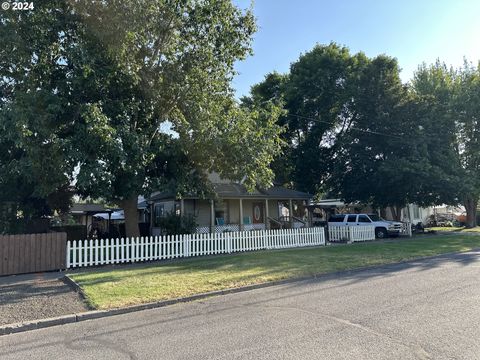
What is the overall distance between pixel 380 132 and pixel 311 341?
27531mm

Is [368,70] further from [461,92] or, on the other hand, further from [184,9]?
[184,9]

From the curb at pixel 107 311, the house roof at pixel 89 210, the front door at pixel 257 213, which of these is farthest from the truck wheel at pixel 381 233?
the house roof at pixel 89 210

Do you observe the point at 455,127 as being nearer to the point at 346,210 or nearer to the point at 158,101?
the point at 346,210

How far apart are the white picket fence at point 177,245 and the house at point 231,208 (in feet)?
12.7

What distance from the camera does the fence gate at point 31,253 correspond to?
477 inches

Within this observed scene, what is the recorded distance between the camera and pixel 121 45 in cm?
1412

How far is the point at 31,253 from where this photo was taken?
41.1 feet

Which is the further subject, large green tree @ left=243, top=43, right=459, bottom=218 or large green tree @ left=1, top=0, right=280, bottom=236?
large green tree @ left=243, top=43, right=459, bottom=218

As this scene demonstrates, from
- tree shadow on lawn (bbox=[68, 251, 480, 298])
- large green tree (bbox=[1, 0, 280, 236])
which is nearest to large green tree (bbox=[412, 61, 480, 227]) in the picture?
tree shadow on lawn (bbox=[68, 251, 480, 298])

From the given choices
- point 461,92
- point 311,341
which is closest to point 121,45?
point 311,341

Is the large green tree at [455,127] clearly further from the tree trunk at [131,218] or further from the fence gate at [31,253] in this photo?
the fence gate at [31,253]

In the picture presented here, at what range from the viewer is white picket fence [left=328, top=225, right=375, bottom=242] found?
23109 mm

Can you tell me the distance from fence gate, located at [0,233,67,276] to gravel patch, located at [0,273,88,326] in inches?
28.2

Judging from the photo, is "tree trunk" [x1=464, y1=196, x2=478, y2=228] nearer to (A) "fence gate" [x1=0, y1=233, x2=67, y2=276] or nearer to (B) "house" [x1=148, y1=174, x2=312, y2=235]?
(B) "house" [x1=148, y1=174, x2=312, y2=235]
